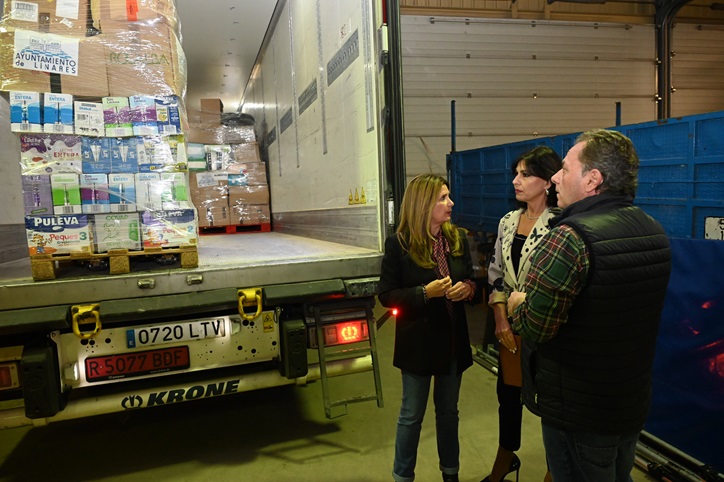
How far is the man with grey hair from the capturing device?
142 cm

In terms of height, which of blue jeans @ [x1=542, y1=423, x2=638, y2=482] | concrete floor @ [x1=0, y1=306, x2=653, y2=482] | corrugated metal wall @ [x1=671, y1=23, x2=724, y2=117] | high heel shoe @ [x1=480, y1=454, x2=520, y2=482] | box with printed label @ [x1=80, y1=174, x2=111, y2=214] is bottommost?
concrete floor @ [x1=0, y1=306, x2=653, y2=482]

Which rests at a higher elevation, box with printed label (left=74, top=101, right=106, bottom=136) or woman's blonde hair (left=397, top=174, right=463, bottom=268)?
box with printed label (left=74, top=101, right=106, bottom=136)

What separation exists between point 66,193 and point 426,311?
1.89 m

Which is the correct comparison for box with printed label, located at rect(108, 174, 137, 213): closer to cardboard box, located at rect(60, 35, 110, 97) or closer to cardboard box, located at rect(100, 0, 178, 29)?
cardboard box, located at rect(60, 35, 110, 97)

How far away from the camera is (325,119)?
3.74m

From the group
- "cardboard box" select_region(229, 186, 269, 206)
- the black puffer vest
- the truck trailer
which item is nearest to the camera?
the black puffer vest

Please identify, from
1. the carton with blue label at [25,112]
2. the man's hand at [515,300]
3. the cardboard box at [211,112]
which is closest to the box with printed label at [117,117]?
the carton with blue label at [25,112]

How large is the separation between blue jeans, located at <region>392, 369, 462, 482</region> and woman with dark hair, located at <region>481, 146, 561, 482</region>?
1.02ft

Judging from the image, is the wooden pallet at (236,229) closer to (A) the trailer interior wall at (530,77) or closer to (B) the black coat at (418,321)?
(A) the trailer interior wall at (530,77)

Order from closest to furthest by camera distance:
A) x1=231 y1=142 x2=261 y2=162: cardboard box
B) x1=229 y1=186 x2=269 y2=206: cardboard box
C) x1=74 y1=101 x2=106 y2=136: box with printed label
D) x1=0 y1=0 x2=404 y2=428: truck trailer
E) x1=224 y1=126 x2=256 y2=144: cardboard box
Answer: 1. x1=0 y1=0 x2=404 y2=428: truck trailer
2. x1=74 y1=101 x2=106 y2=136: box with printed label
3. x1=229 y1=186 x2=269 y2=206: cardboard box
4. x1=231 y1=142 x2=261 y2=162: cardboard box
5. x1=224 y1=126 x2=256 y2=144: cardboard box

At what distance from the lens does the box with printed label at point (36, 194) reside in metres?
2.21

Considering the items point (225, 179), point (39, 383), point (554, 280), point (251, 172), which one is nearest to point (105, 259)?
point (39, 383)

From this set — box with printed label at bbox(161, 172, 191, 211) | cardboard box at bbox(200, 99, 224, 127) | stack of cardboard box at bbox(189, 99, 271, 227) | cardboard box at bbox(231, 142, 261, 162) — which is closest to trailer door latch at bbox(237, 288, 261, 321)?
box with printed label at bbox(161, 172, 191, 211)

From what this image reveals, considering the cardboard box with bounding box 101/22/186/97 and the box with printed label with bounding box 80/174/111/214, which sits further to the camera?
the cardboard box with bounding box 101/22/186/97
